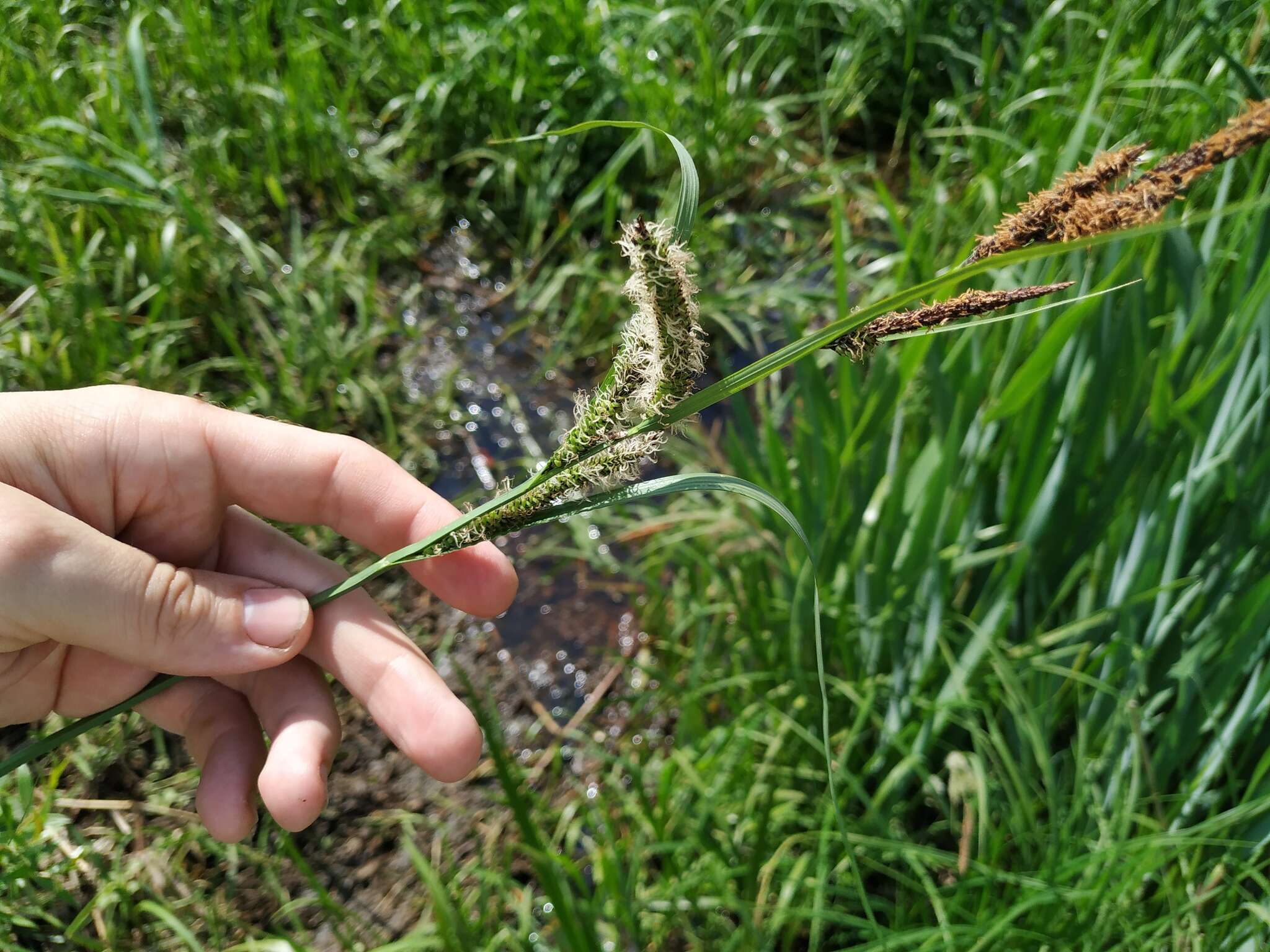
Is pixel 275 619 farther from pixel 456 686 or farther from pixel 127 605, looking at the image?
pixel 456 686

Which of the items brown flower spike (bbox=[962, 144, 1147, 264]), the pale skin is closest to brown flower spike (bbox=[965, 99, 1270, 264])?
brown flower spike (bbox=[962, 144, 1147, 264])

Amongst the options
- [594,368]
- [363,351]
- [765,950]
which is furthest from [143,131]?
[765,950]

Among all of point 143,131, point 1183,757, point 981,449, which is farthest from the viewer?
point 143,131

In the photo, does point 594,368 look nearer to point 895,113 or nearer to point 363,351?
point 363,351

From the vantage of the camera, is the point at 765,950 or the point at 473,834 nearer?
the point at 765,950

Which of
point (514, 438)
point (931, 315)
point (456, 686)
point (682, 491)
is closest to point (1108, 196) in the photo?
point (931, 315)

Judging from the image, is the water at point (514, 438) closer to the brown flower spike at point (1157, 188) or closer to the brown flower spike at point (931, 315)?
the brown flower spike at point (931, 315)

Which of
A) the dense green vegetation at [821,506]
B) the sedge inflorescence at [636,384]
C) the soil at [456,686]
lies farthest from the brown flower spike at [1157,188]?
the soil at [456,686]
